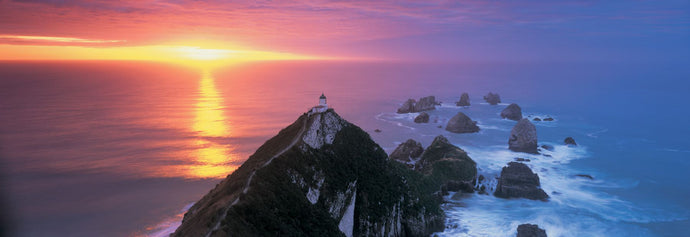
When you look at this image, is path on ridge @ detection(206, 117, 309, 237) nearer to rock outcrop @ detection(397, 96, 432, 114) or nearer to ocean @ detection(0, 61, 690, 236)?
ocean @ detection(0, 61, 690, 236)

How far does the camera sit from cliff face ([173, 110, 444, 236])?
15.2 m

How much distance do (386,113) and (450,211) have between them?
51067 millimetres

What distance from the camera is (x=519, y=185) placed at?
3525 cm

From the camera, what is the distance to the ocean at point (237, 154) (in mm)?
30594

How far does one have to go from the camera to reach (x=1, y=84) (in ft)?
320

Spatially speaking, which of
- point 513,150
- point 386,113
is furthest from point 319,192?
point 386,113

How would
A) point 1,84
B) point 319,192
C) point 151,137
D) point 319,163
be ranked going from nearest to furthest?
point 319,192, point 319,163, point 151,137, point 1,84

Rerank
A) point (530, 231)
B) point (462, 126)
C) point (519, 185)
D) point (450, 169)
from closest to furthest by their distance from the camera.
Answer: point (530, 231) < point (519, 185) < point (450, 169) < point (462, 126)

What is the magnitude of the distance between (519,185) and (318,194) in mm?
25286

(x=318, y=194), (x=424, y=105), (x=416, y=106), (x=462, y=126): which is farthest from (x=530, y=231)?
(x=424, y=105)

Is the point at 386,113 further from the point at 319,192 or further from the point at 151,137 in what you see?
the point at 319,192

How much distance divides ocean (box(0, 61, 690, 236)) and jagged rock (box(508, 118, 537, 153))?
2.55 metres

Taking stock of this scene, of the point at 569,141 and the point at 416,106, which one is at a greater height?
the point at 416,106

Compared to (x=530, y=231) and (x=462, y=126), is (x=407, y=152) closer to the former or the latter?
(x=530, y=231)
